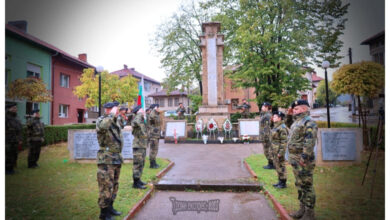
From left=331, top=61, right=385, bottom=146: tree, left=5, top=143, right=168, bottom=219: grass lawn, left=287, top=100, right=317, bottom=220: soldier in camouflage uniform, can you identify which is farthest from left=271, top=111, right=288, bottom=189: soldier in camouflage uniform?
left=5, top=143, right=168, bottom=219: grass lawn

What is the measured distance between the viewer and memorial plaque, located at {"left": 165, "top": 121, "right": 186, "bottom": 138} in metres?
14.1

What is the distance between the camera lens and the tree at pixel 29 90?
227 cm

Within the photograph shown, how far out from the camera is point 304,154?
11.1ft

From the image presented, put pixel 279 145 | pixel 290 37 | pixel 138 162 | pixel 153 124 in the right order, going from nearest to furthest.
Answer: pixel 290 37
pixel 138 162
pixel 279 145
pixel 153 124

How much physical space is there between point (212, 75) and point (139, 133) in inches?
371

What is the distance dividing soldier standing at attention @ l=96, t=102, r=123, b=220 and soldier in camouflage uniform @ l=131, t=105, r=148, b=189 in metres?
1.52

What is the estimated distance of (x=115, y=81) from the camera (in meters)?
20.7

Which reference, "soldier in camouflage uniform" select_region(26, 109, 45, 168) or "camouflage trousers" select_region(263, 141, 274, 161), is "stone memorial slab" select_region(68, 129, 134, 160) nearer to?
"camouflage trousers" select_region(263, 141, 274, 161)

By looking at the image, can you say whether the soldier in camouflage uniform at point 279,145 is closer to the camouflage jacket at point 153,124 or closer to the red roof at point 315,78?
the red roof at point 315,78

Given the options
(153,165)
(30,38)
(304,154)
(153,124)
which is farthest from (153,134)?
(30,38)

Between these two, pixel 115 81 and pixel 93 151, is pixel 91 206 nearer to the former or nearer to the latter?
pixel 93 151

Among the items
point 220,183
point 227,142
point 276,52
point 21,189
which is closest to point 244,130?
point 227,142

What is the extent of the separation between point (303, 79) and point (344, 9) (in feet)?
4.08

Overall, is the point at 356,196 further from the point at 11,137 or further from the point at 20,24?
the point at 20,24
